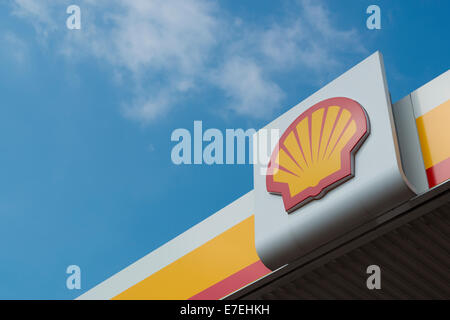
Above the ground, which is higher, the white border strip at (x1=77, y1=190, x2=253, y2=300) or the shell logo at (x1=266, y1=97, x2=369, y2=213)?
the shell logo at (x1=266, y1=97, x2=369, y2=213)

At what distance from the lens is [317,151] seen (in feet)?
20.2

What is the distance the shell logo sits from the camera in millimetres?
5816

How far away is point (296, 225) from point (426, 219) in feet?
4.36

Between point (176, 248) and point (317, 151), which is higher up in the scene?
point (317, 151)

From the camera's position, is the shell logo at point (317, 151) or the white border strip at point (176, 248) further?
the white border strip at point (176, 248)

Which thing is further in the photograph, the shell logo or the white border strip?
the white border strip

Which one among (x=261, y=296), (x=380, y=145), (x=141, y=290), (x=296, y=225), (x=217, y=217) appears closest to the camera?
(x=380, y=145)

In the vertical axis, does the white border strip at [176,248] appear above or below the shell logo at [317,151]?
below

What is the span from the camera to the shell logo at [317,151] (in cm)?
582

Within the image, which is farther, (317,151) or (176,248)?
(176,248)
